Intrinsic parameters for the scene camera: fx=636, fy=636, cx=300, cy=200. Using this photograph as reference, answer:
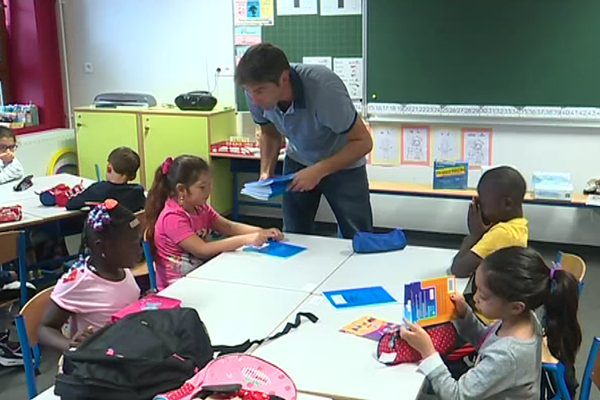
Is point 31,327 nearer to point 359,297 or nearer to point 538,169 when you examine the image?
point 359,297

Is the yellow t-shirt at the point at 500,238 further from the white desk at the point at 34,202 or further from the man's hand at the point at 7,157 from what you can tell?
the man's hand at the point at 7,157

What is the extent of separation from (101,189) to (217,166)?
1.99 m

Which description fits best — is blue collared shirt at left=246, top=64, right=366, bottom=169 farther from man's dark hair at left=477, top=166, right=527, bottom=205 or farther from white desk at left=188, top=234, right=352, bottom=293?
man's dark hair at left=477, top=166, right=527, bottom=205

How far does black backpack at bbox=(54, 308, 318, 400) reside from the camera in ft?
4.51

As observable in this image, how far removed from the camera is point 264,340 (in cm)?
178

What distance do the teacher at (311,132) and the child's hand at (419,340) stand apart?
116 cm

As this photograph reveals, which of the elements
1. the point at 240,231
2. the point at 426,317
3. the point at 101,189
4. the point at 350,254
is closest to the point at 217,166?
the point at 101,189

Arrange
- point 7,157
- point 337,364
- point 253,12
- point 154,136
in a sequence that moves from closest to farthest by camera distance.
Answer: point 337,364
point 7,157
point 253,12
point 154,136

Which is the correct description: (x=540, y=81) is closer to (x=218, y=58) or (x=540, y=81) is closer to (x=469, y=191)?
(x=469, y=191)

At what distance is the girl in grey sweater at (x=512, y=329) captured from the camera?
1.63 meters

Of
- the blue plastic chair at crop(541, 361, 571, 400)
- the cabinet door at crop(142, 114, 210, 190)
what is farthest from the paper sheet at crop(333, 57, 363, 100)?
the blue plastic chair at crop(541, 361, 571, 400)

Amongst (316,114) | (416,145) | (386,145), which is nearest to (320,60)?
(386,145)

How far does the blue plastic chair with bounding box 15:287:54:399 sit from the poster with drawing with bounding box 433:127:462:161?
12.0 ft

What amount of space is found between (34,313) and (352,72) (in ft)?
12.0
